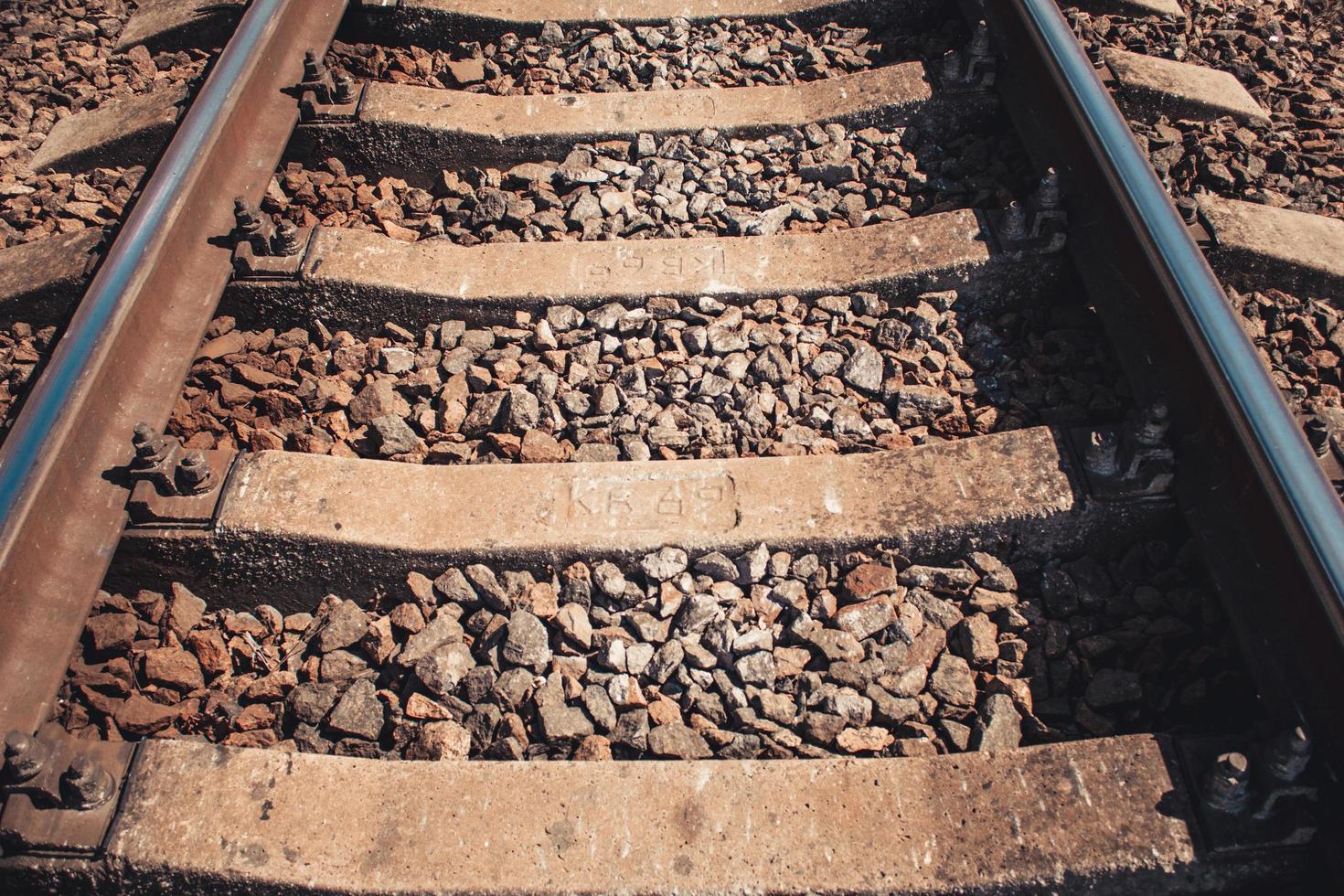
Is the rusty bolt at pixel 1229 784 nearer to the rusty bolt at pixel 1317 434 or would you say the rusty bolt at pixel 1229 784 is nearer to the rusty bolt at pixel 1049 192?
the rusty bolt at pixel 1317 434

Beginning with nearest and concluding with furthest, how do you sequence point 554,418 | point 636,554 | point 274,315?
point 636,554 → point 554,418 → point 274,315

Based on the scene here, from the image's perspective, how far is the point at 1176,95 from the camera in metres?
4.40

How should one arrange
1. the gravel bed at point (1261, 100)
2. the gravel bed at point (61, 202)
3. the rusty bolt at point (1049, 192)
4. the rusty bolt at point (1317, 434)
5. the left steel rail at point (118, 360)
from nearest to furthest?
1. the left steel rail at point (118, 360)
2. the rusty bolt at point (1317, 434)
3. the rusty bolt at point (1049, 192)
4. the gravel bed at point (1261, 100)
5. the gravel bed at point (61, 202)

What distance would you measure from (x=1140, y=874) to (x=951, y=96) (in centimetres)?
325

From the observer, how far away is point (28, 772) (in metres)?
2.40

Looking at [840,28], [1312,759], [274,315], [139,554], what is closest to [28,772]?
[139,554]

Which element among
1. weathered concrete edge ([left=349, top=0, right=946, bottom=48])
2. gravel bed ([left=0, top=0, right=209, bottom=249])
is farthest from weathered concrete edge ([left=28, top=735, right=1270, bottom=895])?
weathered concrete edge ([left=349, top=0, right=946, bottom=48])

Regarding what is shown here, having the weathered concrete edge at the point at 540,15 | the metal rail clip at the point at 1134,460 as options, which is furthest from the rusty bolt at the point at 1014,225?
the weathered concrete edge at the point at 540,15

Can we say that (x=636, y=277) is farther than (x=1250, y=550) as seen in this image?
Yes

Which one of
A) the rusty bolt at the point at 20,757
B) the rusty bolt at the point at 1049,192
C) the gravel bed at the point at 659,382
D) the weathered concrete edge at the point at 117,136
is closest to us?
the rusty bolt at the point at 20,757

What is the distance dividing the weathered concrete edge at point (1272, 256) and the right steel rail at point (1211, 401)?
0.47 m

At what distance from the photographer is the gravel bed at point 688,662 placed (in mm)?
2729

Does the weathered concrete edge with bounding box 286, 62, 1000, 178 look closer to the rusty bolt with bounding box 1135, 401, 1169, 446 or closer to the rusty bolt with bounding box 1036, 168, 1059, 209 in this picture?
the rusty bolt with bounding box 1036, 168, 1059, 209

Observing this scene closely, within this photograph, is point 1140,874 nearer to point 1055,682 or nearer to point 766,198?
point 1055,682
